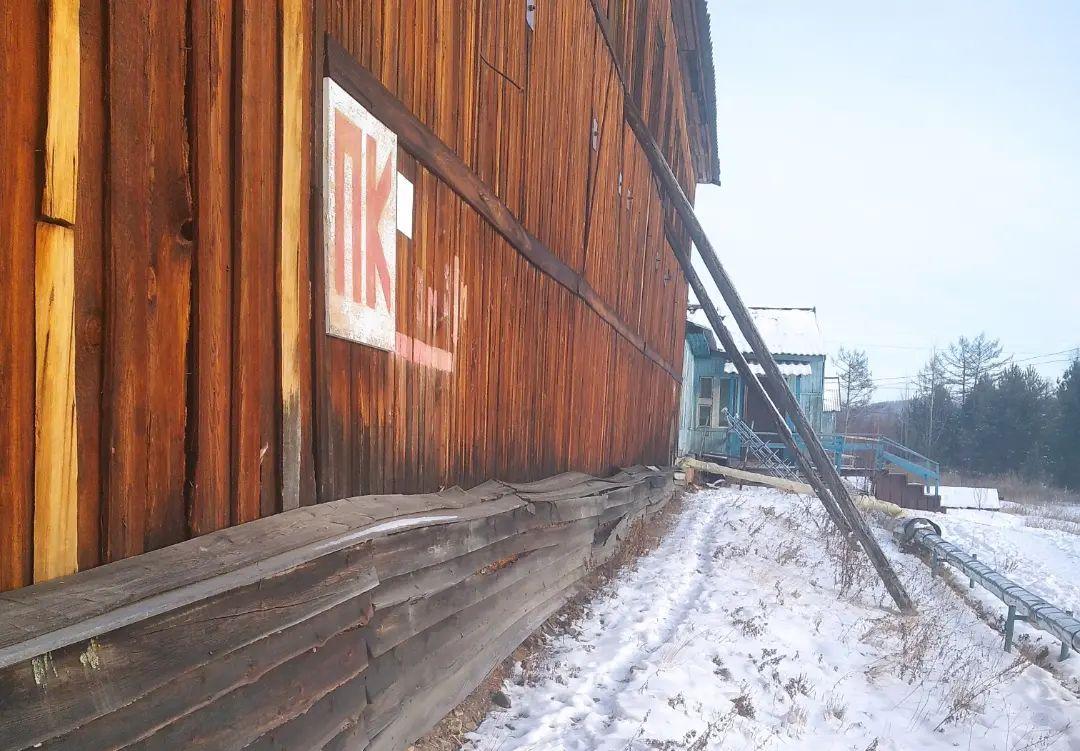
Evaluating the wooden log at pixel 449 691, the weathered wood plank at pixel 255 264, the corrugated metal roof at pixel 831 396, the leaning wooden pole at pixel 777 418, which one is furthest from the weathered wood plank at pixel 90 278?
the corrugated metal roof at pixel 831 396

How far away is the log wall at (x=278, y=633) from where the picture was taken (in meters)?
1.22

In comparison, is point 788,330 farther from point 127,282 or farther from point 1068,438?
point 127,282

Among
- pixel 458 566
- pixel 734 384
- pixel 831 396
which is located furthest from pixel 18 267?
pixel 831 396

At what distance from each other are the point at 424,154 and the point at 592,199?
327 centimetres

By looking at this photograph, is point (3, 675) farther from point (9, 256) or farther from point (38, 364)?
point (9, 256)

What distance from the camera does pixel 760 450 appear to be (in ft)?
68.5

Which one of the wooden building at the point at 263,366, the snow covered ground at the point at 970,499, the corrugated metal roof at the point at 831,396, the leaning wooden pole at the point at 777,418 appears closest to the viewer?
the wooden building at the point at 263,366

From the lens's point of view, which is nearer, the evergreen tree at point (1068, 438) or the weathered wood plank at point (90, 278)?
the weathered wood plank at point (90, 278)

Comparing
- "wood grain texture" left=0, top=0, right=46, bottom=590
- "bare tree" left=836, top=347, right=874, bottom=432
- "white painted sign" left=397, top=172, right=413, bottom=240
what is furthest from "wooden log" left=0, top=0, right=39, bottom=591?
"bare tree" left=836, top=347, right=874, bottom=432

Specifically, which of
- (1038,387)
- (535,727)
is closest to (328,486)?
(535,727)

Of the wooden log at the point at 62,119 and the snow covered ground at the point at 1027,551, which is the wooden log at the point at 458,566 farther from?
the snow covered ground at the point at 1027,551

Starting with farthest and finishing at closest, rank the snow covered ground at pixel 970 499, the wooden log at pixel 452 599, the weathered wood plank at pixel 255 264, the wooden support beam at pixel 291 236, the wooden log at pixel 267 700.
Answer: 1. the snow covered ground at pixel 970 499
2. the wooden log at pixel 452 599
3. the wooden support beam at pixel 291 236
4. the weathered wood plank at pixel 255 264
5. the wooden log at pixel 267 700

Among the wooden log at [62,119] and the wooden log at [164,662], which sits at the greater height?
the wooden log at [62,119]

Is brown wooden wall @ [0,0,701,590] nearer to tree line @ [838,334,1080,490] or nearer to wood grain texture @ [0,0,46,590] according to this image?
wood grain texture @ [0,0,46,590]
